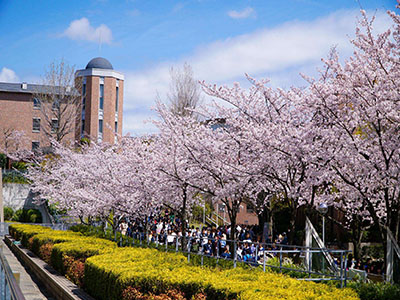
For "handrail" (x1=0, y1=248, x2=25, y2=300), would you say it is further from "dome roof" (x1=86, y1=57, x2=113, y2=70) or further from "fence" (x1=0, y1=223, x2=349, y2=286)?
"dome roof" (x1=86, y1=57, x2=113, y2=70)

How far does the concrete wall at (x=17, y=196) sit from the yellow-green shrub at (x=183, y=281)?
133ft

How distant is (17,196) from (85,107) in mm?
18212

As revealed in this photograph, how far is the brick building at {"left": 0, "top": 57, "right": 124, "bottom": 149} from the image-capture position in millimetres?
60531

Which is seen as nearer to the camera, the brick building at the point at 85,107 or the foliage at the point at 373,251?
the foliage at the point at 373,251

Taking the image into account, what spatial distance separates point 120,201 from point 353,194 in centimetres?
1135

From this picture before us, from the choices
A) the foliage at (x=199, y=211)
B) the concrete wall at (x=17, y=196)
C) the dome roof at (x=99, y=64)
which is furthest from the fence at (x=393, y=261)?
the dome roof at (x=99, y=64)

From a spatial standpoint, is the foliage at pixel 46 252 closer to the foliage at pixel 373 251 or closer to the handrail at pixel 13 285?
the handrail at pixel 13 285

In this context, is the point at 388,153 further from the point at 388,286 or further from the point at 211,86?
the point at 211,86

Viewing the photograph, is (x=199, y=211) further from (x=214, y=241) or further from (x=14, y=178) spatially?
(x=14, y=178)

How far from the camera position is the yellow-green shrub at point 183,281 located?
733 centimetres

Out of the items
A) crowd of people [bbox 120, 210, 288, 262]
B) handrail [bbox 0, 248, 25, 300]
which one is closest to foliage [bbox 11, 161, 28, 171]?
crowd of people [bbox 120, 210, 288, 262]

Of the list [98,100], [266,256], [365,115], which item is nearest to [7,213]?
[98,100]

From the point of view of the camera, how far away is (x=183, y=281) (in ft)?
28.4

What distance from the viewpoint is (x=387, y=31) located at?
1155 centimetres
